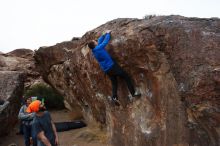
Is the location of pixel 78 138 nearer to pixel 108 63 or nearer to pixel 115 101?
pixel 115 101

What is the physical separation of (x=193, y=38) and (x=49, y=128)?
146 inches

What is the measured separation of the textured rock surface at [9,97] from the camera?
1516cm

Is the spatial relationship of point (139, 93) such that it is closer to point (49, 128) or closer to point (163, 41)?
point (163, 41)

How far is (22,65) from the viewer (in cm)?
2403

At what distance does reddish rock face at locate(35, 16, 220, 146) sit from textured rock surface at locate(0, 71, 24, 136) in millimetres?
5253

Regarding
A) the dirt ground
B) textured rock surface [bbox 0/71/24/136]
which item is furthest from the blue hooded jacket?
textured rock surface [bbox 0/71/24/136]

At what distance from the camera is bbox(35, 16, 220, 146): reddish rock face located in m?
8.19

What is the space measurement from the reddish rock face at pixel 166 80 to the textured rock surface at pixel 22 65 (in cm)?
1217

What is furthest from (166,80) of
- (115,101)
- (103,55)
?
(115,101)

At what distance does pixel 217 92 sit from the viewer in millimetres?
7996

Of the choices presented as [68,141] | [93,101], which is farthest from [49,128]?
[68,141]

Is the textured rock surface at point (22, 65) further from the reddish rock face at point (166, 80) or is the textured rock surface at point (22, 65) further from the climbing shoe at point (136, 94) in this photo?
the climbing shoe at point (136, 94)

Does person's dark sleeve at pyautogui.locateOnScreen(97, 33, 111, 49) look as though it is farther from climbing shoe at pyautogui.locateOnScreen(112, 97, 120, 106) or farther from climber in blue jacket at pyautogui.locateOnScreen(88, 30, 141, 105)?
climbing shoe at pyautogui.locateOnScreen(112, 97, 120, 106)

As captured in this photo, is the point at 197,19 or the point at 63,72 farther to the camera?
the point at 63,72
